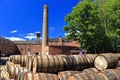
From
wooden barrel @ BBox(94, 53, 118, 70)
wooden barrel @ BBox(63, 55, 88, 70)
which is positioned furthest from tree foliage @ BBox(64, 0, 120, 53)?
wooden barrel @ BBox(63, 55, 88, 70)

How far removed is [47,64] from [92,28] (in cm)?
2438

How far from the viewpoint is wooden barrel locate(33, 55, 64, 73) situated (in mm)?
11180

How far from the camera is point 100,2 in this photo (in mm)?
43406

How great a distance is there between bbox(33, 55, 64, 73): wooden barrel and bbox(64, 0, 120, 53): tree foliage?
23.3 meters

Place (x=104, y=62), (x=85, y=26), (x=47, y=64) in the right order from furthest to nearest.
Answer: (x=85, y=26), (x=104, y=62), (x=47, y=64)

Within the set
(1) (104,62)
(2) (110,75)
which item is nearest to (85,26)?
(1) (104,62)

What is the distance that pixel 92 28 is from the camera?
34.9 metres

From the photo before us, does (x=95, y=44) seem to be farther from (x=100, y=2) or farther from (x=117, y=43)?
(x=100, y=2)

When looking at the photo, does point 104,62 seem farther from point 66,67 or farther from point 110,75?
point 110,75

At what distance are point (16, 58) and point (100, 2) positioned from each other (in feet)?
97.7

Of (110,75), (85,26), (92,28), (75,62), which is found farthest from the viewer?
(85,26)

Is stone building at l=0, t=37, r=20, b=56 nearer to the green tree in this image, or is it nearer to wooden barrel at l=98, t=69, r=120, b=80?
the green tree

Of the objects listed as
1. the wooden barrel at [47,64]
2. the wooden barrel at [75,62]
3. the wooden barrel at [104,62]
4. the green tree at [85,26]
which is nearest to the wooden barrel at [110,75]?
the wooden barrel at [104,62]

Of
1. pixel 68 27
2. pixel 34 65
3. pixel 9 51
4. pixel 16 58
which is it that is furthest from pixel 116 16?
pixel 9 51
